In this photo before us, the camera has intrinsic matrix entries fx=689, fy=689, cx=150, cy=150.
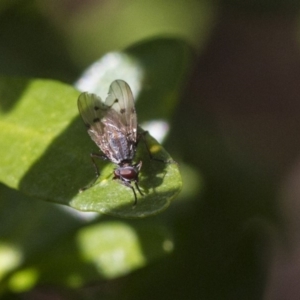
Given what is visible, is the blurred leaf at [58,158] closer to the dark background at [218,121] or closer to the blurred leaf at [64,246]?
the blurred leaf at [64,246]

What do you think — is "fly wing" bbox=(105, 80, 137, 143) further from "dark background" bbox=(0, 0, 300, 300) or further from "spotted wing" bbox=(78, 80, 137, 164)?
"dark background" bbox=(0, 0, 300, 300)

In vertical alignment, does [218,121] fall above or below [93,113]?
below

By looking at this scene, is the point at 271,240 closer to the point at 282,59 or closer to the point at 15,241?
the point at 15,241

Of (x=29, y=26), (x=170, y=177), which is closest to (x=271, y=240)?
(x=170, y=177)

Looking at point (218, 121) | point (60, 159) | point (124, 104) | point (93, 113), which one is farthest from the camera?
point (218, 121)

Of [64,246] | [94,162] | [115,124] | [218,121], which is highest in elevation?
[94,162]

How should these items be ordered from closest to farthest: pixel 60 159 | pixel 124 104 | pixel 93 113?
pixel 60 159 < pixel 93 113 < pixel 124 104

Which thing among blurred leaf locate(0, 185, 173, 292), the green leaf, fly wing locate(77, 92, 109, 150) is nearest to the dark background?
blurred leaf locate(0, 185, 173, 292)

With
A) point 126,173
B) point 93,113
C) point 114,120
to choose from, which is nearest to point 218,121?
point 114,120

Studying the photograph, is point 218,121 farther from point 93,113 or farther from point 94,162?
point 94,162
